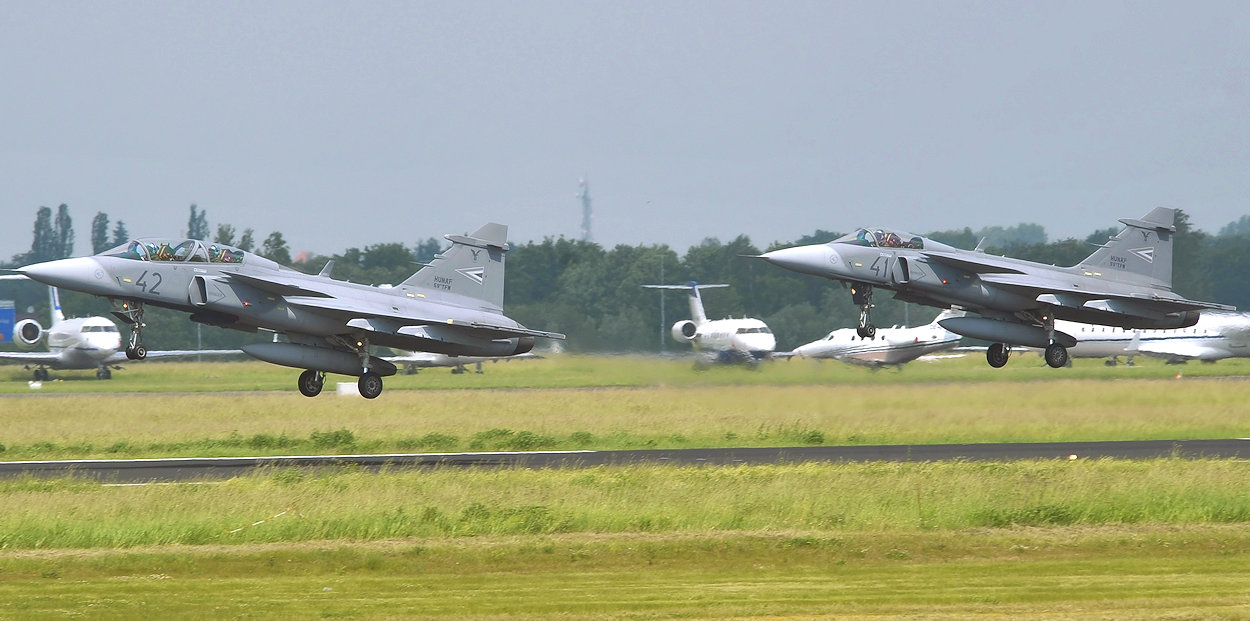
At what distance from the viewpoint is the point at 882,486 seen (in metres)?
19.1

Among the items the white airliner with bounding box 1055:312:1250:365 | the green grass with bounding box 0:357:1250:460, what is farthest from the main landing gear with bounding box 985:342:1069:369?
the white airliner with bounding box 1055:312:1250:365

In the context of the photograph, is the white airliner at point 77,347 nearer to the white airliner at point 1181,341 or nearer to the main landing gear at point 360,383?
the main landing gear at point 360,383

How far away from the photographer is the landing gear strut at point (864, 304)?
83.8 ft

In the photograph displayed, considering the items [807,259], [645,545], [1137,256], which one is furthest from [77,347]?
[645,545]

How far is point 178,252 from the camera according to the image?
2717 centimetres

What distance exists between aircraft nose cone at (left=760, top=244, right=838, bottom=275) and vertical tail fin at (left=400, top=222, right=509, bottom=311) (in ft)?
24.9

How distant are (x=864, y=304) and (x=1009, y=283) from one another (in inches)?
135

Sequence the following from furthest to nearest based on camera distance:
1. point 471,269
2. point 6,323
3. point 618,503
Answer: point 6,323 → point 471,269 → point 618,503

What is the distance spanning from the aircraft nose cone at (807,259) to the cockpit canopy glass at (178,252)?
38.7 feet

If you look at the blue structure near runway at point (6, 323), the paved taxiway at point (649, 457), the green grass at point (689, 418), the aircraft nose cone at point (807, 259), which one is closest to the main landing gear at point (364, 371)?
the green grass at point (689, 418)

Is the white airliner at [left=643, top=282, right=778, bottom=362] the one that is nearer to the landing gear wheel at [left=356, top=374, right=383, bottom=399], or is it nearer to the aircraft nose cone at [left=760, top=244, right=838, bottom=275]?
the landing gear wheel at [left=356, top=374, right=383, bottom=399]

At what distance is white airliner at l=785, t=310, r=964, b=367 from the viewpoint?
47688 millimetres

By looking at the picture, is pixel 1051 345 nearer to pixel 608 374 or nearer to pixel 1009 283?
pixel 1009 283

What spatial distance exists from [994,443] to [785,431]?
15.5ft
